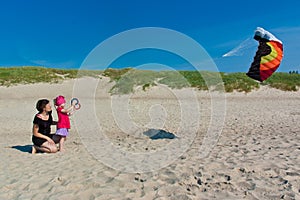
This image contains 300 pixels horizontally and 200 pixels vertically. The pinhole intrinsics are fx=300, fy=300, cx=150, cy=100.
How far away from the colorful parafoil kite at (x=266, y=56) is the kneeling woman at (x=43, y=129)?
4.86 metres

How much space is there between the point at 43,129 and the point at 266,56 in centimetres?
540

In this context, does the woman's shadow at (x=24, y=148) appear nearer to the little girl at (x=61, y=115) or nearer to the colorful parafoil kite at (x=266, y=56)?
the little girl at (x=61, y=115)

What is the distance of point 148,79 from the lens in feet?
86.6

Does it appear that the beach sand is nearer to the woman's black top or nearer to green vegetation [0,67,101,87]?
the woman's black top

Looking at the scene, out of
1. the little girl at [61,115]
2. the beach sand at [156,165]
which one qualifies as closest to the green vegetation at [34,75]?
the beach sand at [156,165]

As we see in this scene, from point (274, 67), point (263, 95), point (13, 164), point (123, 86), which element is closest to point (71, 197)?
point (13, 164)

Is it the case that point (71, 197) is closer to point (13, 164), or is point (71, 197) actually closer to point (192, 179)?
point (192, 179)

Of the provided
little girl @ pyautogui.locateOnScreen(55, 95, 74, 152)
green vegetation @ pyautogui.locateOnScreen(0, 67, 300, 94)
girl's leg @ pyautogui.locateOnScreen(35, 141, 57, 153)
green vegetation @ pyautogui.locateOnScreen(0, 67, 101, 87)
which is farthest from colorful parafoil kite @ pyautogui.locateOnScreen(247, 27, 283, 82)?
green vegetation @ pyautogui.locateOnScreen(0, 67, 101, 87)

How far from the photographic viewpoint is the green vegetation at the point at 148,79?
25469 millimetres

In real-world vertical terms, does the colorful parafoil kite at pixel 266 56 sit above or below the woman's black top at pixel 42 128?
above

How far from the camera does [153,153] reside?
712 centimetres

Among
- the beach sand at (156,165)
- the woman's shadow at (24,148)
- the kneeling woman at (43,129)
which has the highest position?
the kneeling woman at (43,129)

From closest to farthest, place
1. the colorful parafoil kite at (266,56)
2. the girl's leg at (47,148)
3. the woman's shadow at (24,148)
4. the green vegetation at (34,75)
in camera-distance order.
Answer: the colorful parafoil kite at (266,56)
the girl's leg at (47,148)
the woman's shadow at (24,148)
the green vegetation at (34,75)

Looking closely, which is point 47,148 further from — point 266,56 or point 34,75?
point 34,75
